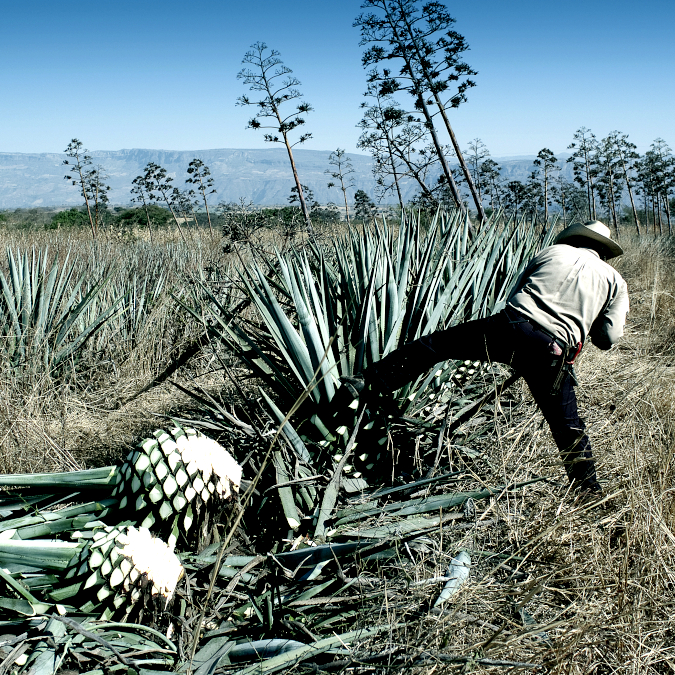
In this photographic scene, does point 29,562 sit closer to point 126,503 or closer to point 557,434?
point 126,503

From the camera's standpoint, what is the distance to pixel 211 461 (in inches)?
69.0

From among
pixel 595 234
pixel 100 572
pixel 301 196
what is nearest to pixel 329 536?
pixel 100 572

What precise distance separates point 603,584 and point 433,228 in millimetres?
2857

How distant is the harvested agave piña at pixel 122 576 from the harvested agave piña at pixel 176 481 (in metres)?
0.13

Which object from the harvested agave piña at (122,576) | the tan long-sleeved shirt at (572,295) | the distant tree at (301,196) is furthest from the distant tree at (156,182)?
the harvested agave piña at (122,576)

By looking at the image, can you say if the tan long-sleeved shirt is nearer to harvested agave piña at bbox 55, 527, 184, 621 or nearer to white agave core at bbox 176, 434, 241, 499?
white agave core at bbox 176, 434, 241, 499

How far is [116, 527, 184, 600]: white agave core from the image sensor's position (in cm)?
144

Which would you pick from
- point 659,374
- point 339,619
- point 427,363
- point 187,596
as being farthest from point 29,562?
point 659,374

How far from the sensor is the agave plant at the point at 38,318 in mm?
3742

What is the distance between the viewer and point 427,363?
2.42 meters

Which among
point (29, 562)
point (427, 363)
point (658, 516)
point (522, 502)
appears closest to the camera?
point (29, 562)

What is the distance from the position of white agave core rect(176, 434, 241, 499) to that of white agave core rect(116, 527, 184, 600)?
0.28 meters

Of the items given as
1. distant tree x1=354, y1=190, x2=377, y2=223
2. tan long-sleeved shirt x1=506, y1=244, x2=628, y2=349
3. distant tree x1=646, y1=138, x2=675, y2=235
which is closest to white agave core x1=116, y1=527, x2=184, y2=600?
tan long-sleeved shirt x1=506, y1=244, x2=628, y2=349

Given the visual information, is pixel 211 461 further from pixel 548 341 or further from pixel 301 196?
pixel 301 196
